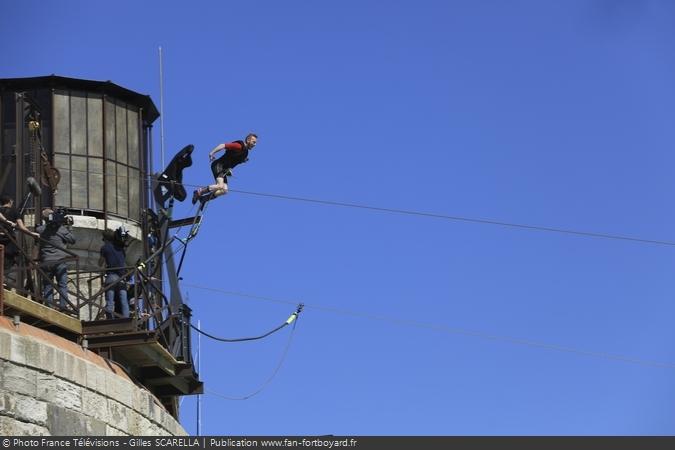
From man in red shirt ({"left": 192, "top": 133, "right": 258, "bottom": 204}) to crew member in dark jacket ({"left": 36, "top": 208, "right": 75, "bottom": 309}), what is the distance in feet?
10.8

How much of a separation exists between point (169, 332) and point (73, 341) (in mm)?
2610

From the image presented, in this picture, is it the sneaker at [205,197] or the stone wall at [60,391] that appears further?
the sneaker at [205,197]

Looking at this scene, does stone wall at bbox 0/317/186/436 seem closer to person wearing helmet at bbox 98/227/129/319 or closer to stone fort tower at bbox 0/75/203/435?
stone fort tower at bbox 0/75/203/435

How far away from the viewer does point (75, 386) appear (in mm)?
22875

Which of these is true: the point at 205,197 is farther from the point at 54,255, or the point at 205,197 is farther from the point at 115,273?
the point at 54,255

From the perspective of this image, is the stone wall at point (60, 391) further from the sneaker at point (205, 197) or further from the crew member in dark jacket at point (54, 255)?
the sneaker at point (205, 197)

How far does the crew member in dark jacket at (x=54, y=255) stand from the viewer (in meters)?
24.1

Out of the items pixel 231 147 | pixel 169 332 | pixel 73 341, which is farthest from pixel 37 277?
pixel 231 147

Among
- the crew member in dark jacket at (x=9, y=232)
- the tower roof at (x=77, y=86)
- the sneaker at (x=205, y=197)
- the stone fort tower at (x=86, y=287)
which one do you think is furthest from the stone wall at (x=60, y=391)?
the tower roof at (x=77, y=86)

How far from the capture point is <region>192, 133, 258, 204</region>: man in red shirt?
27641mm

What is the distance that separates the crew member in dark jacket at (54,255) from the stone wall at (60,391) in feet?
2.71
